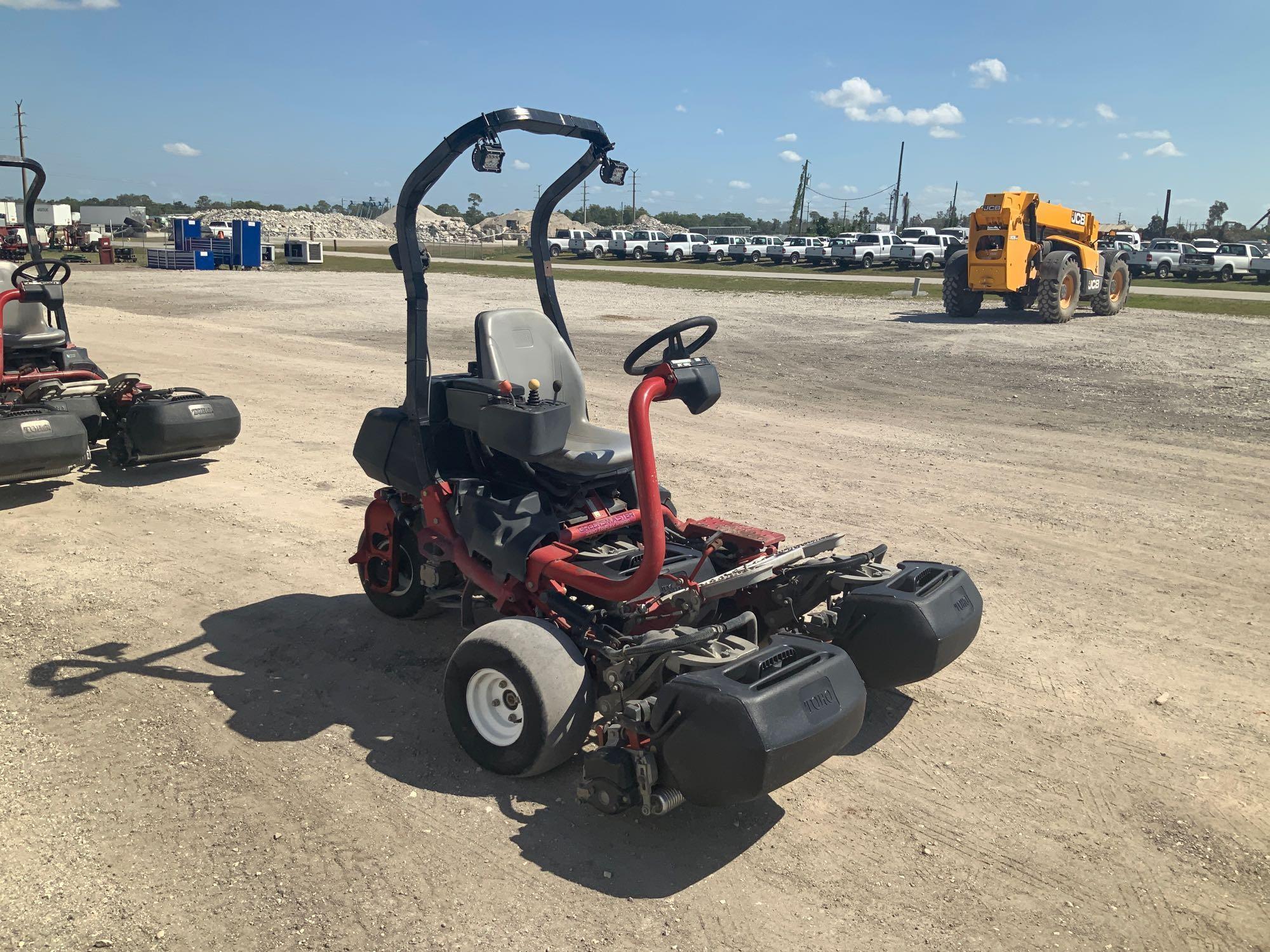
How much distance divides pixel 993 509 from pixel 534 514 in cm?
465

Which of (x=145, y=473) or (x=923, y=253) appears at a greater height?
(x=923, y=253)

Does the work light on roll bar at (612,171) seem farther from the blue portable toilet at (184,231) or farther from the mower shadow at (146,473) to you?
the blue portable toilet at (184,231)

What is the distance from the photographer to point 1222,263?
121 feet

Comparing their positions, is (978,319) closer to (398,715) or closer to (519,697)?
(398,715)

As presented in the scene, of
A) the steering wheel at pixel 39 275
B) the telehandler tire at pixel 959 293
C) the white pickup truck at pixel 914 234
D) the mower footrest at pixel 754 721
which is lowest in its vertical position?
the mower footrest at pixel 754 721

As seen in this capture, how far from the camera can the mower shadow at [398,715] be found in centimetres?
359

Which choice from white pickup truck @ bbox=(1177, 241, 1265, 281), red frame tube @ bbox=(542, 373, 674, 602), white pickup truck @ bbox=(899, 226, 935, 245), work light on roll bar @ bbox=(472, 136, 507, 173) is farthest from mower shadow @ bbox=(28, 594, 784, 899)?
white pickup truck @ bbox=(1177, 241, 1265, 281)

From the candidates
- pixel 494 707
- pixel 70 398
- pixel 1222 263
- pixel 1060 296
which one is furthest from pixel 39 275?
pixel 1222 263

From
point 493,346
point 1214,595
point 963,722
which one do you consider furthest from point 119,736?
point 1214,595

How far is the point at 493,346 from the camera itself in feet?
15.9

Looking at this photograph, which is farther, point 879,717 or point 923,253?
point 923,253

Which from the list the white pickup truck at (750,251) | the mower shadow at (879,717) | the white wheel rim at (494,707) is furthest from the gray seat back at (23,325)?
the white pickup truck at (750,251)

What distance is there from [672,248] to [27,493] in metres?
44.5

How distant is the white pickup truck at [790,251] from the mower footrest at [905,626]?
43.1 meters
